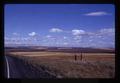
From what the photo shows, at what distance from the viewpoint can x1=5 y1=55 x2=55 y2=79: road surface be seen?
9.27 ft

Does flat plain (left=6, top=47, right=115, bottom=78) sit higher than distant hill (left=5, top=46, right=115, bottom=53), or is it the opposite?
distant hill (left=5, top=46, right=115, bottom=53)

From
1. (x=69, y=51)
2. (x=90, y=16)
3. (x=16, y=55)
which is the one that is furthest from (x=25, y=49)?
(x=90, y=16)

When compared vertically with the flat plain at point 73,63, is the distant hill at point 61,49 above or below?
above

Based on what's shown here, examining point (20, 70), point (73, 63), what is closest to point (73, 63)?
point (73, 63)

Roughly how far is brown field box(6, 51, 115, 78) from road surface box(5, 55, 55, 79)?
0.04 meters

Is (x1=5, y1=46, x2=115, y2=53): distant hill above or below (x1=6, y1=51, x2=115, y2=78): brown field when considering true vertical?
above

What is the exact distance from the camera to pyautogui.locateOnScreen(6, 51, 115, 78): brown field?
2.83m

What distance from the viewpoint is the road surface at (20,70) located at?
2.82m

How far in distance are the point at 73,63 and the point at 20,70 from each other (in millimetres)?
468

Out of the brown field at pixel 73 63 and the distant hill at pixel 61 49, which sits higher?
the distant hill at pixel 61 49

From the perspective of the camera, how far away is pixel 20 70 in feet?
9.31

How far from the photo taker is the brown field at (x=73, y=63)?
2.83 m

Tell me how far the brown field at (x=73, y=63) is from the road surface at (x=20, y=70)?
44mm

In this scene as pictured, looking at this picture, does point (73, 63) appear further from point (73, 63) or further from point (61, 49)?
point (61, 49)
